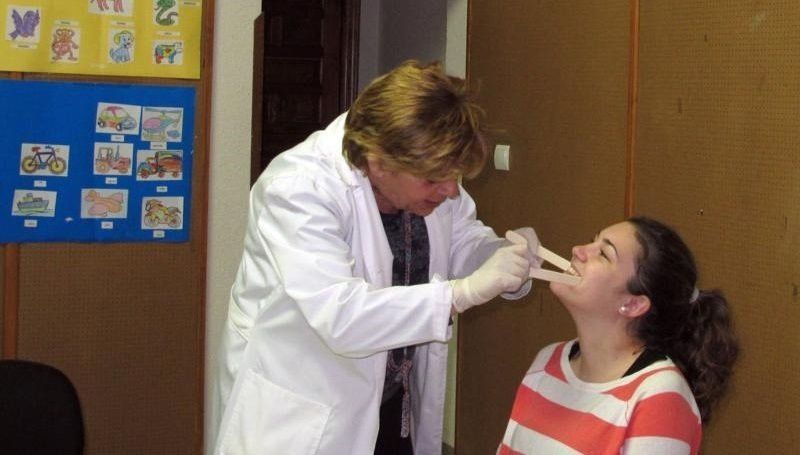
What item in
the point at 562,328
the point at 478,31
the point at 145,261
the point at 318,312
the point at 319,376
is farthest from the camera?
the point at 478,31

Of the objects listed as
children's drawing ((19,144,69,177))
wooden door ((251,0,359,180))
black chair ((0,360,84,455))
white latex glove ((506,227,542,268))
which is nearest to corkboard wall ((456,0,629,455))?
white latex glove ((506,227,542,268))

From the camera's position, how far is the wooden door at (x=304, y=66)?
18.1 ft

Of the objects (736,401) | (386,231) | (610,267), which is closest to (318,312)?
(386,231)

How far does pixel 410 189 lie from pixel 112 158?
166cm

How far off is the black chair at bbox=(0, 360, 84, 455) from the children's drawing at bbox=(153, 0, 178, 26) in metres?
1.53

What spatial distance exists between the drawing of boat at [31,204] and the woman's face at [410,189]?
1.62 metres

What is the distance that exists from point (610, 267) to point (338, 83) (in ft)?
12.9

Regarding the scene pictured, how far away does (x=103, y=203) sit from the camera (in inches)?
131

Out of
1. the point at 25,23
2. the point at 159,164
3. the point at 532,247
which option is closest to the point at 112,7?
the point at 25,23

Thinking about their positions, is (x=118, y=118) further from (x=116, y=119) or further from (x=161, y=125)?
(x=161, y=125)

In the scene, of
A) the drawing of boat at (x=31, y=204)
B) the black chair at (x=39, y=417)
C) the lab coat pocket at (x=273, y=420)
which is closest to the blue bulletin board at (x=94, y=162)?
the drawing of boat at (x=31, y=204)

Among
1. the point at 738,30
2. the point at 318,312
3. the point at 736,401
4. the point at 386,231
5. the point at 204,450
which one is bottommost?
the point at 204,450

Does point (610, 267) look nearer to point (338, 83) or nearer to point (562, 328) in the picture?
point (562, 328)

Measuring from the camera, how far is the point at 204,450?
137 inches
